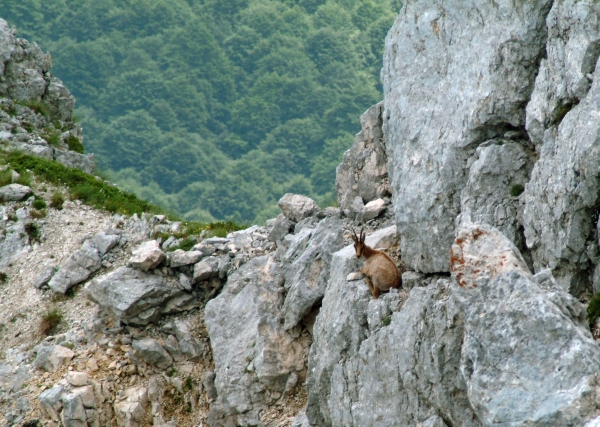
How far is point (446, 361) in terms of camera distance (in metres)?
13.6

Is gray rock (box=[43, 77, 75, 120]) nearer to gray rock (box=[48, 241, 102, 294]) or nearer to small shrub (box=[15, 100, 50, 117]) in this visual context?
small shrub (box=[15, 100, 50, 117])

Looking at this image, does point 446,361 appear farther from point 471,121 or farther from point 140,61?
point 140,61

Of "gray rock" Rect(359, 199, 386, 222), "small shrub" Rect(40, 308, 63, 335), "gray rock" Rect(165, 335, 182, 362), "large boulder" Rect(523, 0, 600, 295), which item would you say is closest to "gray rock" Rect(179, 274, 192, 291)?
"gray rock" Rect(165, 335, 182, 362)

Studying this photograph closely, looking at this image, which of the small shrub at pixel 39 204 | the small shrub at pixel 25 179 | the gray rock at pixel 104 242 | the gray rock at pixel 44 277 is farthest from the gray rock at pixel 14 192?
the gray rock at pixel 104 242

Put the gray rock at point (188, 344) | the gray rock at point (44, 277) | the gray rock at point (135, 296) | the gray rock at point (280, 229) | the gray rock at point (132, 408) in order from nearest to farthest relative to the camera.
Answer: the gray rock at point (132, 408)
the gray rock at point (188, 344)
the gray rock at point (135, 296)
the gray rock at point (280, 229)
the gray rock at point (44, 277)

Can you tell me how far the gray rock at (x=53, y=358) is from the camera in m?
22.5

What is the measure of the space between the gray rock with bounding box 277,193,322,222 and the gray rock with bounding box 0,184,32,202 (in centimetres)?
1171

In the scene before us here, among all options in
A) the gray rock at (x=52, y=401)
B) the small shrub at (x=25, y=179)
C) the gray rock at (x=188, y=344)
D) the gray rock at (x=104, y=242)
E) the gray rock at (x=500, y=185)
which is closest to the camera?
the gray rock at (x=500, y=185)

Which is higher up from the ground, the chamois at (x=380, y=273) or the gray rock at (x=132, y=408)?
the chamois at (x=380, y=273)

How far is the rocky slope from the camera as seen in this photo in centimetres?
1173

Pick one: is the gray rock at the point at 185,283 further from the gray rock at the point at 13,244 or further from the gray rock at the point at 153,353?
the gray rock at the point at 13,244

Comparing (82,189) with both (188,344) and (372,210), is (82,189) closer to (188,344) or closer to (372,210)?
(188,344)

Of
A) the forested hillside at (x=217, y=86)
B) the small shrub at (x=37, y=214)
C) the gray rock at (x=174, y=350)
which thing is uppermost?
the forested hillside at (x=217, y=86)

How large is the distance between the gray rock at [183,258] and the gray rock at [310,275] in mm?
4326
